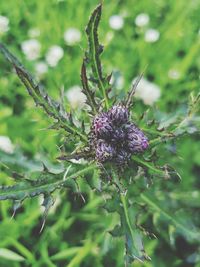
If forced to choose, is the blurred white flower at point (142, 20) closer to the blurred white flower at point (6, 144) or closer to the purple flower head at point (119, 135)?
the blurred white flower at point (6, 144)

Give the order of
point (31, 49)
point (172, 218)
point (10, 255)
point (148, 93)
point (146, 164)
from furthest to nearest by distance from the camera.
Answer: point (31, 49), point (148, 93), point (10, 255), point (172, 218), point (146, 164)

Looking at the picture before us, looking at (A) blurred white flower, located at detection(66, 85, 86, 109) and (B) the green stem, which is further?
(A) blurred white flower, located at detection(66, 85, 86, 109)

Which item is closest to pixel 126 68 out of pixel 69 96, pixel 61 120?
pixel 69 96

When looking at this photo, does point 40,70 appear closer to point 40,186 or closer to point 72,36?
point 72,36

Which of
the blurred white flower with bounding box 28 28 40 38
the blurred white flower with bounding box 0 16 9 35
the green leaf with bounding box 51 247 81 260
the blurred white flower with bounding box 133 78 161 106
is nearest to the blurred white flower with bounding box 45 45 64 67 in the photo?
the blurred white flower with bounding box 28 28 40 38

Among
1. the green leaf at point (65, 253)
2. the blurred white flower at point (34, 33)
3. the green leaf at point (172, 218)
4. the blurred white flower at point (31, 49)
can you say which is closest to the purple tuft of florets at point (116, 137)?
the green leaf at point (172, 218)

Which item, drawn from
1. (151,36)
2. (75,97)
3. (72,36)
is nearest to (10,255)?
(75,97)

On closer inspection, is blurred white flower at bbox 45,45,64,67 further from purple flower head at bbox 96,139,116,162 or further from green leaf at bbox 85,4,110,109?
purple flower head at bbox 96,139,116,162
